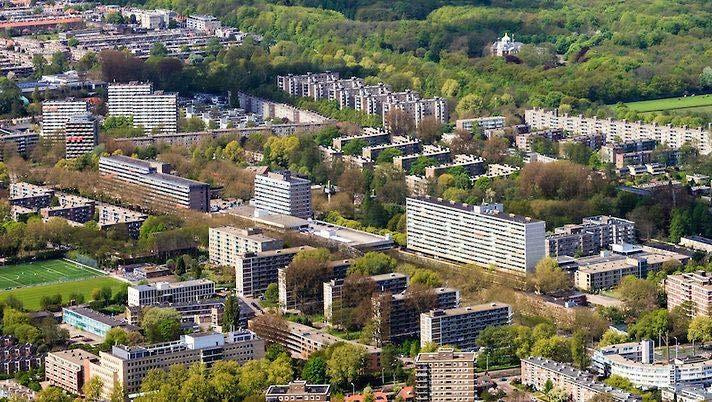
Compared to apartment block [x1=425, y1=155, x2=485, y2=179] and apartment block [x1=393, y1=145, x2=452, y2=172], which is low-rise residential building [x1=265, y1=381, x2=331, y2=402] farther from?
apartment block [x1=393, y1=145, x2=452, y2=172]

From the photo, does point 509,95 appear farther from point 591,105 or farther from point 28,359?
point 28,359

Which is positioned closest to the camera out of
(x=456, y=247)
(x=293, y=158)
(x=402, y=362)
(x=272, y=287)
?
(x=402, y=362)

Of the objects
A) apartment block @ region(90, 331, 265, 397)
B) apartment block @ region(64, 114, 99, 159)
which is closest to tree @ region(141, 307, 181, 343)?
apartment block @ region(90, 331, 265, 397)

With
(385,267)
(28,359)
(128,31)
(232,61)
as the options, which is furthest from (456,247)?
(128,31)

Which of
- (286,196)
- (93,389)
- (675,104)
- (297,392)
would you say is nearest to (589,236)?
(286,196)

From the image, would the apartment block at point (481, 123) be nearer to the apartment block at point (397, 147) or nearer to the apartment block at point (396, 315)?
the apartment block at point (397, 147)

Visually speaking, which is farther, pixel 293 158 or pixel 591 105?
Answer: pixel 591 105

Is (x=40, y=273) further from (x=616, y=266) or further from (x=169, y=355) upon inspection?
(x=616, y=266)

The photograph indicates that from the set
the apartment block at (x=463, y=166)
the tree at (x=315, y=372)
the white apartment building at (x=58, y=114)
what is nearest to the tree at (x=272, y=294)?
the tree at (x=315, y=372)
